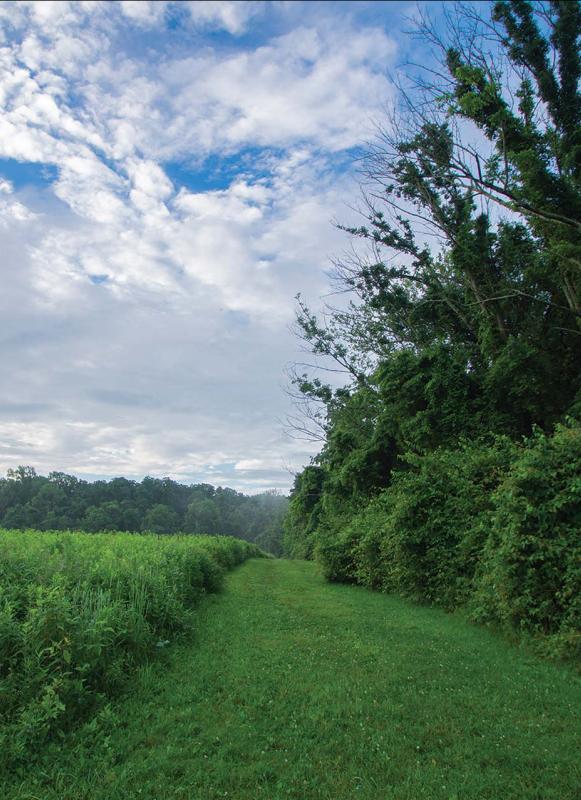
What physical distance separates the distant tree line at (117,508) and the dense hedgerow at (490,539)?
67.3 feet

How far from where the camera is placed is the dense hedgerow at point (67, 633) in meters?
3.89

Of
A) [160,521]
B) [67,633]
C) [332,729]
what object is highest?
[67,633]

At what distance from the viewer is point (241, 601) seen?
11000mm

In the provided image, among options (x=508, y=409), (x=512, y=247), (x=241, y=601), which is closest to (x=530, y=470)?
(x=241, y=601)

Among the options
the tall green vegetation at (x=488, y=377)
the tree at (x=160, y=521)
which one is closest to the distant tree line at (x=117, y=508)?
the tree at (x=160, y=521)

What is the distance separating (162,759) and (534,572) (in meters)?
5.62

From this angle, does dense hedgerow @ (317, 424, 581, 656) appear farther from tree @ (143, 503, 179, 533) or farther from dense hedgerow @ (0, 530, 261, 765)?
tree @ (143, 503, 179, 533)

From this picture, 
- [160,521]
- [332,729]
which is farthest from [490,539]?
[160,521]

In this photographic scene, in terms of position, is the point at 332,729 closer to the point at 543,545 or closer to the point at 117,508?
the point at 543,545

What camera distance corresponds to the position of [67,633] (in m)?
4.55

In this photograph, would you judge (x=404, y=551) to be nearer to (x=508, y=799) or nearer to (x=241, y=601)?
(x=241, y=601)

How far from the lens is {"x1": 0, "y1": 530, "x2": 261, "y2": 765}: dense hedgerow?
12.8 ft

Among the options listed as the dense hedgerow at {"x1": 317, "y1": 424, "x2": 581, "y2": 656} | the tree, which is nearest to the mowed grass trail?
the dense hedgerow at {"x1": 317, "y1": 424, "x2": 581, "y2": 656}

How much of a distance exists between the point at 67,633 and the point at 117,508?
5810 centimetres
